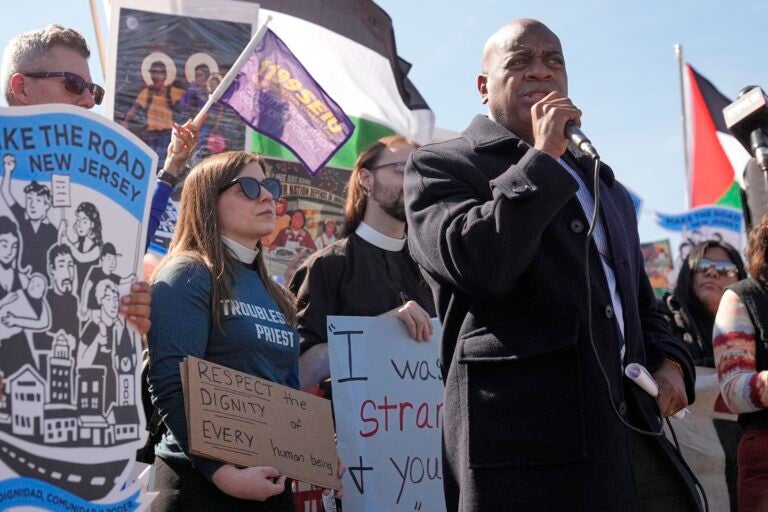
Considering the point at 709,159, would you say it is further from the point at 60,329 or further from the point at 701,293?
the point at 60,329

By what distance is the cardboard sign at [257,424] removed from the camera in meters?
3.14

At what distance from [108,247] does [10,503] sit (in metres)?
0.72

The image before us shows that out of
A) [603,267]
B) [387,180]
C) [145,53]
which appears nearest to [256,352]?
[603,267]

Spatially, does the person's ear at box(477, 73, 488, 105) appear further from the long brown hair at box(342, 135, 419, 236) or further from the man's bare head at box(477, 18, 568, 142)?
the long brown hair at box(342, 135, 419, 236)

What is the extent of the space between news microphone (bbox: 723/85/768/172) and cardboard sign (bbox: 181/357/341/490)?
169cm

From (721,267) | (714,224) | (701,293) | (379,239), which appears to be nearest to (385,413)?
(379,239)

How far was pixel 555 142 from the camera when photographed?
2.51 meters

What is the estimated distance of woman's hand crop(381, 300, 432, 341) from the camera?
421cm

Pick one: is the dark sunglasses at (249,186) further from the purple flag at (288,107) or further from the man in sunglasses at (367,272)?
the purple flag at (288,107)

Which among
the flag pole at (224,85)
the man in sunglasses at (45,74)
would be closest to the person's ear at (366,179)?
the flag pole at (224,85)

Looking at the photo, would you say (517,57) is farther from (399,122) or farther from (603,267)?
(399,122)

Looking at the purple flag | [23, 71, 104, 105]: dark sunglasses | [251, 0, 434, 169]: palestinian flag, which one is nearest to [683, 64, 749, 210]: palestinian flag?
[251, 0, 434, 169]: palestinian flag

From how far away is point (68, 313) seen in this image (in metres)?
2.61

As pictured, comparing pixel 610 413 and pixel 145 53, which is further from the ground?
pixel 145 53
